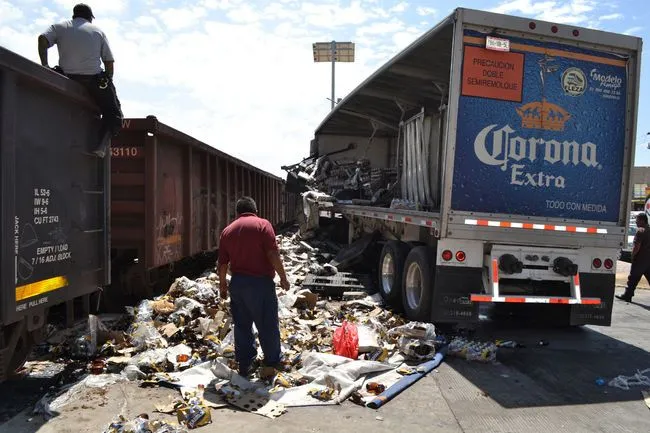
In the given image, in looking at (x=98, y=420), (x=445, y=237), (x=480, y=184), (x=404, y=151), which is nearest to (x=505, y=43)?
(x=480, y=184)

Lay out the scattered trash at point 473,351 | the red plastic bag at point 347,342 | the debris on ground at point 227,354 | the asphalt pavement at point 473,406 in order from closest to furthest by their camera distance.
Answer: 1. the asphalt pavement at point 473,406
2. the debris on ground at point 227,354
3. the red plastic bag at point 347,342
4. the scattered trash at point 473,351

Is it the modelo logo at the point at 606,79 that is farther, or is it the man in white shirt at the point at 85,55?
the modelo logo at the point at 606,79

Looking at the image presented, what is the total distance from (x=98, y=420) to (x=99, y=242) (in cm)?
173

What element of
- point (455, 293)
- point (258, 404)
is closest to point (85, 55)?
point (258, 404)

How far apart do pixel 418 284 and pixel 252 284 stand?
2780 millimetres

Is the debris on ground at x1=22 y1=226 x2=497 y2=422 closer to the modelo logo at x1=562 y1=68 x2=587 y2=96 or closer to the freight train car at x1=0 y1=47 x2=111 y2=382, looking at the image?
the freight train car at x1=0 y1=47 x2=111 y2=382

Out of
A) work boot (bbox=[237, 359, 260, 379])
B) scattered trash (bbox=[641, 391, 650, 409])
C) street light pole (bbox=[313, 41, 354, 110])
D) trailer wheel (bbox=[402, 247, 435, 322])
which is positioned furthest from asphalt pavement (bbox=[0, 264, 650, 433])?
street light pole (bbox=[313, 41, 354, 110])

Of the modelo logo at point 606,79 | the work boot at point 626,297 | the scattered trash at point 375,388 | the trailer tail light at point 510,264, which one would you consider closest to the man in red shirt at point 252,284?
the scattered trash at point 375,388

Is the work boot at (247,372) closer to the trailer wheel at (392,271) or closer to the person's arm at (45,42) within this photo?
the trailer wheel at (392,271)

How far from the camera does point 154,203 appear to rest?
6328mm

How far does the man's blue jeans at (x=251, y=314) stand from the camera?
15.1 feet

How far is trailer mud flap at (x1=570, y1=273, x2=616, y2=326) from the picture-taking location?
240 inches

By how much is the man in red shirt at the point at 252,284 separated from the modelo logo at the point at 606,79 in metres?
4.10

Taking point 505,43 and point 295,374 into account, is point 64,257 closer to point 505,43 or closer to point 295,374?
point 295,374
